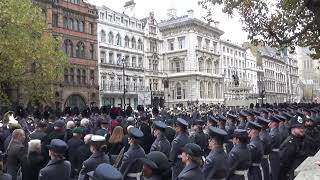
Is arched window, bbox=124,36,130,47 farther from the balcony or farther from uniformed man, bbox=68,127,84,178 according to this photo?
uniformed man, bbox=68,127,84,178

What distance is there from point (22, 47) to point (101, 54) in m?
26.2

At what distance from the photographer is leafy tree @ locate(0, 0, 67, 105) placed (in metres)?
28.8

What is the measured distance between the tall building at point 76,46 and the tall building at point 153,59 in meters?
13.6

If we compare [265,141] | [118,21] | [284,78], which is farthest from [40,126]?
[284,78]

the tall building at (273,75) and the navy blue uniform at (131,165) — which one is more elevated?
the tall building at (273,75)

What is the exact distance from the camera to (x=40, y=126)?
12.0 meters

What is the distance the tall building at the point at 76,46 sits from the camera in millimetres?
47875

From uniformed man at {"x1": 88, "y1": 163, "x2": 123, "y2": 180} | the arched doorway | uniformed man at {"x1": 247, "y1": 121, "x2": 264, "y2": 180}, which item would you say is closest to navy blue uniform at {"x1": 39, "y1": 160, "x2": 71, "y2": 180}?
uniformed man at {"x1": 88, "y1": 163, "x2": 123, "y2": 180}

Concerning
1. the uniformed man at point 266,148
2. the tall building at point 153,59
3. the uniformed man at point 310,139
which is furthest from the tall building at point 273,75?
the uniformed man at point 266,148

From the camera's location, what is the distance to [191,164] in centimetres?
627

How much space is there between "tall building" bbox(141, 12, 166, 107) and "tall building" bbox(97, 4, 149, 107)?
71.9 inches

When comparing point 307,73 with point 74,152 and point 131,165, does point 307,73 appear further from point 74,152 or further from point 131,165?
point 131,165

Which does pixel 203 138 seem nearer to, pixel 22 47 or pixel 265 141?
pixel 265 141

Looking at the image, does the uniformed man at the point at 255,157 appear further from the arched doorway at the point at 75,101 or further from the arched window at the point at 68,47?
the arched window at the point at 68,47
